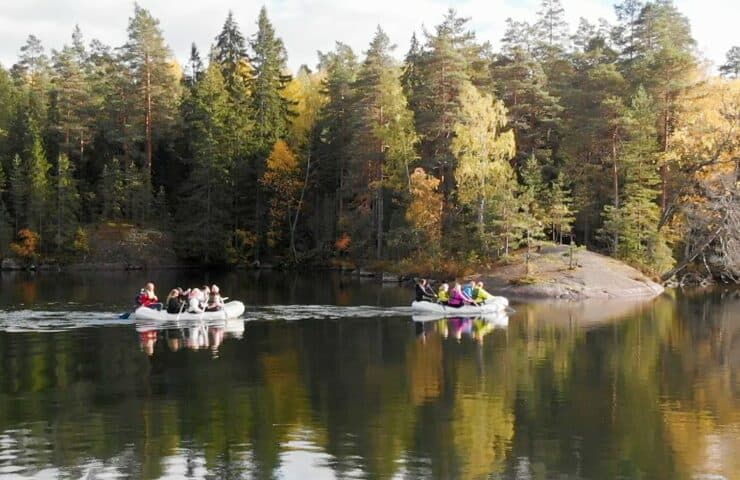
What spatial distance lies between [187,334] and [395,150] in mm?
30651

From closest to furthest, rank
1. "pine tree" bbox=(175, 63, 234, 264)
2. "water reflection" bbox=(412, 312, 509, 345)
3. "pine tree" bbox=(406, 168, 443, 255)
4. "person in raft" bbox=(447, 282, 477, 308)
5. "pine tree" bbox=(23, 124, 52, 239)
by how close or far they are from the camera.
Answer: "water reflection" bbox=(412, 312, 509, 345) → "person in raft" bbox=(447, 282, 477, 308) → "pine tree" bbox=(406, 168, 443, 255) → "pine tree" bbox=(23, 124, 52, 239) → "pine tree" bbox=(175, 63, 234, 264)

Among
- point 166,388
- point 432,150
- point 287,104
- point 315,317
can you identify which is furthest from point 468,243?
point 166,388

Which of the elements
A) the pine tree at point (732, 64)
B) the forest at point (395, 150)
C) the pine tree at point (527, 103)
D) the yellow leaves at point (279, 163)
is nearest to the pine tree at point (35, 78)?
the forest at point (395, 150)

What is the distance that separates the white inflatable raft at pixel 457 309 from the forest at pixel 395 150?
12785 mm

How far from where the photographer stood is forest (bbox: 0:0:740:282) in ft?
159

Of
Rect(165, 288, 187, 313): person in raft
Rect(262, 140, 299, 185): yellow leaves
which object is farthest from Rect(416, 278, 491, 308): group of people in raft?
Rect(262, 140, 299, 185): yellow leaves

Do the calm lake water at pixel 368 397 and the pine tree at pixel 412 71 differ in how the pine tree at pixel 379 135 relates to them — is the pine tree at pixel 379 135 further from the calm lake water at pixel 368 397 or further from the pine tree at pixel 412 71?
the calm lake water at pixel 368 397

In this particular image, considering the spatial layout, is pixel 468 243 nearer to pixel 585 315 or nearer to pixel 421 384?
pixel 585 315

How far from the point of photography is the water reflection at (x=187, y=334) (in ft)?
82.9

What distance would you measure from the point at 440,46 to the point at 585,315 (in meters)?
28.0

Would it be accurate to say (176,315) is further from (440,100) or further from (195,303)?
(440,100)

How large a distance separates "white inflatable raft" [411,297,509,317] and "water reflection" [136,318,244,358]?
7.81 metres

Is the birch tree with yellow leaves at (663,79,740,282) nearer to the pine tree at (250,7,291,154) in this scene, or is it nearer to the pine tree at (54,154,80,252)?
the pine tree at (250,7,291,154)

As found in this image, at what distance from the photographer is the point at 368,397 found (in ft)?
57.7
